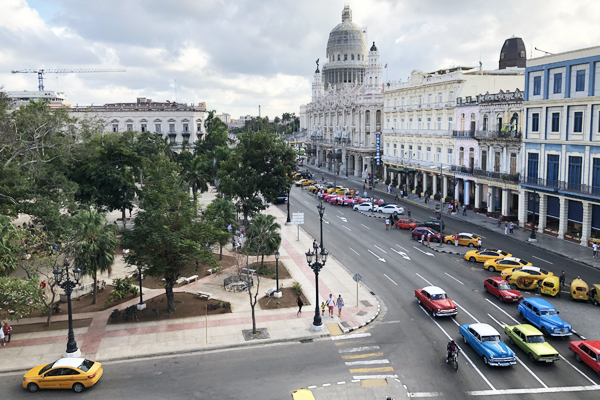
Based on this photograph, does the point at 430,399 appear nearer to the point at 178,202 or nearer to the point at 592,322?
the point at 592,322

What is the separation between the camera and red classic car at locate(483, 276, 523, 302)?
30.2m

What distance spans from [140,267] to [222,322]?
551 cm

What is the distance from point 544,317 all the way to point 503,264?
1095 cm

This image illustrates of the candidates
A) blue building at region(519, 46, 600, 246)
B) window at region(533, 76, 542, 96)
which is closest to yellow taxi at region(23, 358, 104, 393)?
blue building at region(519, 46, 600, 246)

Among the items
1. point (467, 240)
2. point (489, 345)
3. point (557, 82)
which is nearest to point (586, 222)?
point (467, 240)

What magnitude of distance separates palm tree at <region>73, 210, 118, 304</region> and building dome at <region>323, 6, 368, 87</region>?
424 ft

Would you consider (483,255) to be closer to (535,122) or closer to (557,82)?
(535,122)

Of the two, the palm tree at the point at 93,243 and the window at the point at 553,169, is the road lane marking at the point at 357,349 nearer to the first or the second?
the palm tree at the point at 93,243

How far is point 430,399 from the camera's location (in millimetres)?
19812

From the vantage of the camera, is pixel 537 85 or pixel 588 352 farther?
pixel 537 85

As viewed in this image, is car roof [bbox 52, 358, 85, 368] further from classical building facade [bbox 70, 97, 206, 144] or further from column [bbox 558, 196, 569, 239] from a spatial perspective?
classical building facade [bbox 70, 97, 206, 144]

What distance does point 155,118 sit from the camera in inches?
4272

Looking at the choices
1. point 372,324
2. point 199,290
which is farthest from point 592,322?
point 199,290

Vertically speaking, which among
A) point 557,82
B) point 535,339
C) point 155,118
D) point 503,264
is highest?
point 155,118
